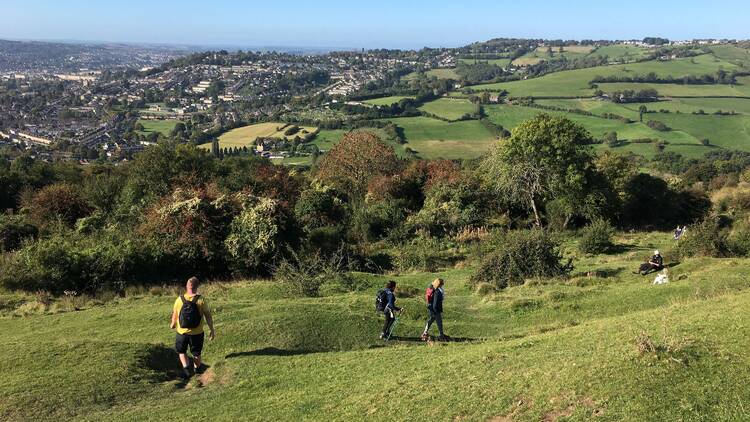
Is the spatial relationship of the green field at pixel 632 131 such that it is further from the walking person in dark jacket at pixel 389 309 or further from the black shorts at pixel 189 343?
the black shorts at pixel 189 343

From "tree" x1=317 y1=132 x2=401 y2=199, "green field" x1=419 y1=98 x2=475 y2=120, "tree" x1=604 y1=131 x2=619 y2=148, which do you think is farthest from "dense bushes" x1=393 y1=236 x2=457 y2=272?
"green field" x1=419 y1=98 x2=475 y2=120

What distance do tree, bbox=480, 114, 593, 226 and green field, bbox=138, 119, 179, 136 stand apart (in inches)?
3556

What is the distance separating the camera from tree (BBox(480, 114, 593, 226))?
37125 millimetres

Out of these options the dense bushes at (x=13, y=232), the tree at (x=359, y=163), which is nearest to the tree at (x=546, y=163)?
the tree at (x=359, y=163)

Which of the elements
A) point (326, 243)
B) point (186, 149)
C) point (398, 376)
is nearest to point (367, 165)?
point (186, 149)

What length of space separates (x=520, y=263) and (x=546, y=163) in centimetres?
1735

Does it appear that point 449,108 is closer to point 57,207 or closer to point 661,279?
point 57,207

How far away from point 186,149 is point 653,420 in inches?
1732

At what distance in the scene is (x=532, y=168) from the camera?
38.2m

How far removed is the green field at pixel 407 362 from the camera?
779cm

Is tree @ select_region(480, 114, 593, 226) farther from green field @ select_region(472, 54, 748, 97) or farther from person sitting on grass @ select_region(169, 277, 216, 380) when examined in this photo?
green field @ select_region(472, 54, 748, 97)

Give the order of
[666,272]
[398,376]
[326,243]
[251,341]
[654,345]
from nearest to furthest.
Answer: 1. [654,345]
2. [398,376]
3. [251,341]
4. [666,272]
5. [326,243]

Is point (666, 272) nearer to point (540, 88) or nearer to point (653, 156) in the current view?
point (653, 156)

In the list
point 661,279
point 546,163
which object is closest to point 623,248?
point 546,163
